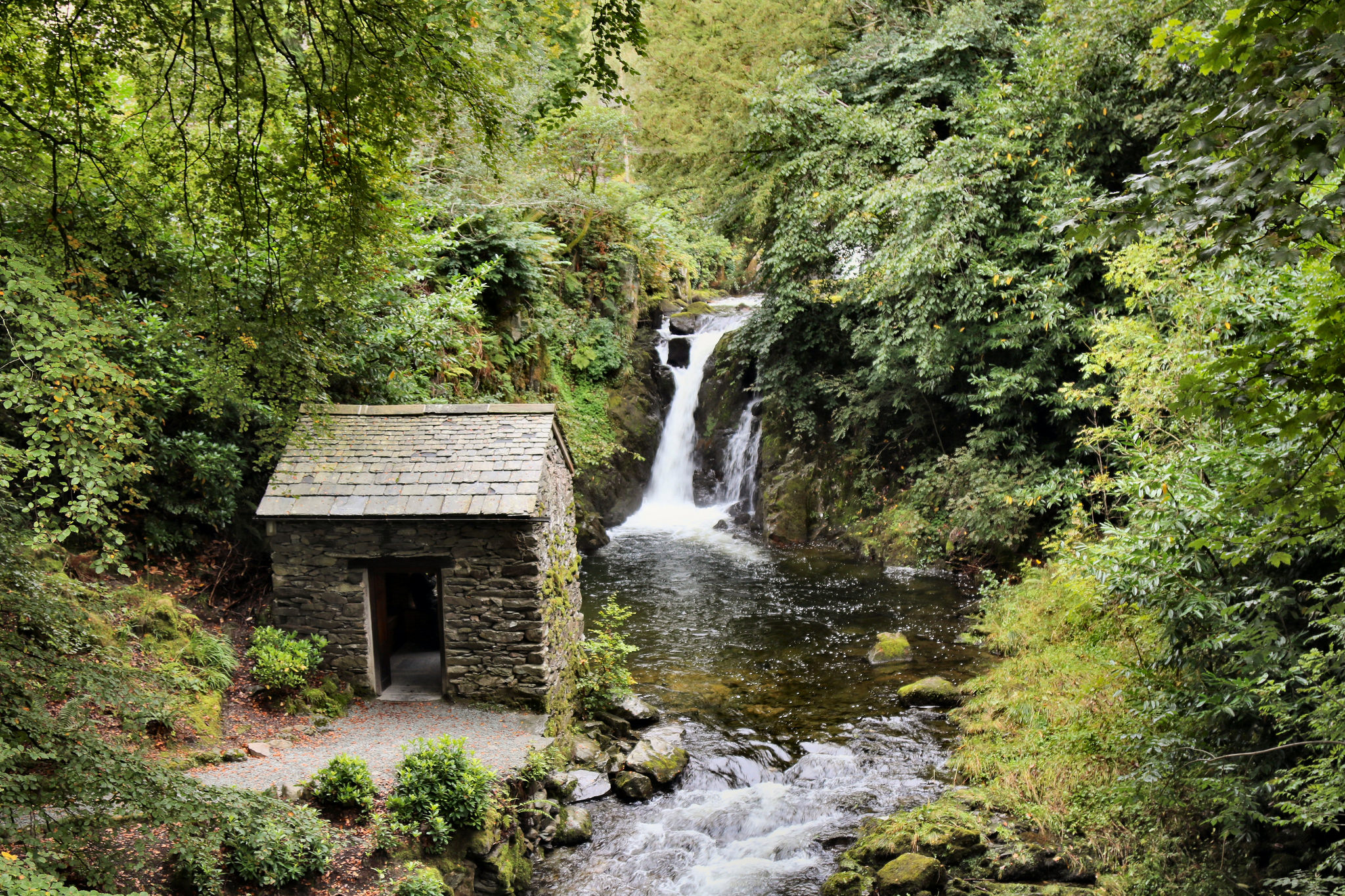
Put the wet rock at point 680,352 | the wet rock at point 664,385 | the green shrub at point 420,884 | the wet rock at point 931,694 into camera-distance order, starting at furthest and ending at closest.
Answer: the wet rock at point 680,352
the wet rock at point 664,385
the wet rock at point 931,694
the green shrub at point 420,884

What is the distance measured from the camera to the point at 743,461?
Answer: 21797mm

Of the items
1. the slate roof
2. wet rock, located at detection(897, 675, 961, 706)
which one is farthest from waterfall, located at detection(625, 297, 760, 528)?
the slate roof

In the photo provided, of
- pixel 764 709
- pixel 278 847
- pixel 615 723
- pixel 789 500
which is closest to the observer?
pixel 278 847

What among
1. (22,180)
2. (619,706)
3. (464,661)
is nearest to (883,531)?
(619,706)

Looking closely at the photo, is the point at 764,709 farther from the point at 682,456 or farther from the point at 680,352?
the point at 680,352

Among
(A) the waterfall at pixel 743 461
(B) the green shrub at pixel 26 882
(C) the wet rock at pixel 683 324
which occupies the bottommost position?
(B) the green shrub at pixel 26 882

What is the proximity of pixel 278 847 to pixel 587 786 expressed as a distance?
3348 mm

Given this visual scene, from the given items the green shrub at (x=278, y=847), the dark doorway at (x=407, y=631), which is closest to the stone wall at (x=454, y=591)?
the dark doorway at (x=407, y=631)

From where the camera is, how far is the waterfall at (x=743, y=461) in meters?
21.2

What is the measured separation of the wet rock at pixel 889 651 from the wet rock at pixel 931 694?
118 centimetres

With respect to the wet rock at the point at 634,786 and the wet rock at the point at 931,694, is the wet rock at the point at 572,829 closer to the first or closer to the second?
the wet rock at the point at 634,786

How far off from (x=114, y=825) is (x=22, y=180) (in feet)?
10.9

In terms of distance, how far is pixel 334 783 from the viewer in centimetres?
615

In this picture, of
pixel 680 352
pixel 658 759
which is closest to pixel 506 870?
pixel 658 759
